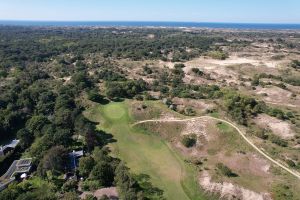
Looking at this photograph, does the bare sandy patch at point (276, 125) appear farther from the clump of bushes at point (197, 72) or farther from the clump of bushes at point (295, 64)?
the clump of bushes at point (295, 64)

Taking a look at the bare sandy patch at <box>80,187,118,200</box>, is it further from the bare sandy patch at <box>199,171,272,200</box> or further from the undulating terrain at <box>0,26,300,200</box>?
the bare sandy patch at <box>199,171,272,200</box>

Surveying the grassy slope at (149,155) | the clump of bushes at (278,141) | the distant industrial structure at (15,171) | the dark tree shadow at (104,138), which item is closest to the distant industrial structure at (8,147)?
the distant industrial structure at (15,171)


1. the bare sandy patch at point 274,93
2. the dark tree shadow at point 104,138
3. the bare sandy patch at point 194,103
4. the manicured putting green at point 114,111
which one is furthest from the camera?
the bare sandy patch at point 274,93

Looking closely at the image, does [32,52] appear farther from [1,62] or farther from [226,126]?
[226,126]

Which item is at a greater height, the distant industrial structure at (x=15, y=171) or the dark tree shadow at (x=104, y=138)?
the dark tree shadow at (x=104, y=138)

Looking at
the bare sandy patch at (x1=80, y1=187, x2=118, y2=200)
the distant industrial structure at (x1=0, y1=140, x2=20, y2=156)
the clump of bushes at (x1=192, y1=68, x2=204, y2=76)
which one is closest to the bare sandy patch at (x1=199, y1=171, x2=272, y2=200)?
the bare sandy patch at (x1=80, y1=187, x2=118, y2=200)
